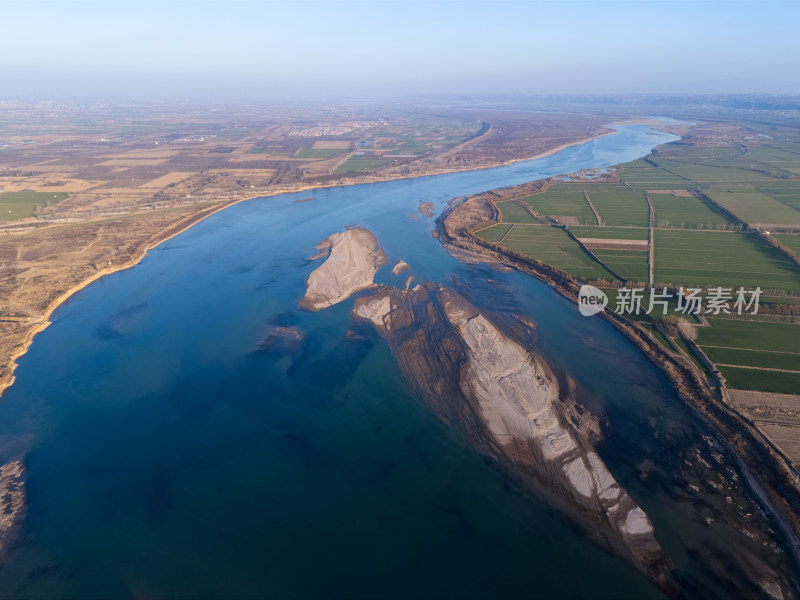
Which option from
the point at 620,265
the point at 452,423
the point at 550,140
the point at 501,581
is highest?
the point at 550,140

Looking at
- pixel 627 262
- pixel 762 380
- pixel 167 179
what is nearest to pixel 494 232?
pixel 627 262

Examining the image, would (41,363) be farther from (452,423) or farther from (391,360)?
(452,423)

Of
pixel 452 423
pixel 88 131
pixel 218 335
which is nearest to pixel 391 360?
pixel 452 423

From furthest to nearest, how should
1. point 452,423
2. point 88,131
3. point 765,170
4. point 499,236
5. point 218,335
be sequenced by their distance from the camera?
point 88,131 → point 765,170 → point 499,236 → point 218,335 → point 452,423

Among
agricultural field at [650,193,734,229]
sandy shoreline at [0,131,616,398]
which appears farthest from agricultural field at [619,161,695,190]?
sandy shoreline at [0,131,616,398]

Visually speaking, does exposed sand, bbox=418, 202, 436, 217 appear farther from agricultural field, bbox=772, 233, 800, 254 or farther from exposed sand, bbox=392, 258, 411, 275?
agricultural field, bbox=772, 233, 800, 254

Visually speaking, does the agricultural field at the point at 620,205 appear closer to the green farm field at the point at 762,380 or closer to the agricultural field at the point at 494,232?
the agricultural field at the point at 494,232
